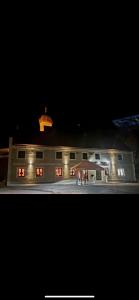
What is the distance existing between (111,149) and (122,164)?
1.97 m

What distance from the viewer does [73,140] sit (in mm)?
20172

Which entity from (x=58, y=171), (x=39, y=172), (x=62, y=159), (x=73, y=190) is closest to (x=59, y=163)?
(x=62, y=159)

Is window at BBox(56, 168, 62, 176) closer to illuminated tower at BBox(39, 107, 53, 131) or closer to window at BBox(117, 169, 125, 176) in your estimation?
window at BBox(117, 169, 125, 176)

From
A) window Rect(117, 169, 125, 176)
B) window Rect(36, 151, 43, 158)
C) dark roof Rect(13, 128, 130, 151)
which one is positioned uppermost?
dark roof Rect(13, 128, 130, 151)

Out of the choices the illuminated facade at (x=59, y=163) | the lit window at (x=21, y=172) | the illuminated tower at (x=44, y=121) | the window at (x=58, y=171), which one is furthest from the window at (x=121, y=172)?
the illuminated tower at (x=44, y=121)

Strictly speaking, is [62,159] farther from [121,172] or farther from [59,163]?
[121,172]

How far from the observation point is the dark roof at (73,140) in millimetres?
18938

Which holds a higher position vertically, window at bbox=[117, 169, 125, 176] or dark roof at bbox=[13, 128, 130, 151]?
dark roof at bbox=[13, 128, 130, 151]

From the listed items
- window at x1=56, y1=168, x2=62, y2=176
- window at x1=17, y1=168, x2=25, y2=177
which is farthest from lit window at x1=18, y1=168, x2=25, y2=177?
window at x1=56, y1=168, x2=62, y2=176

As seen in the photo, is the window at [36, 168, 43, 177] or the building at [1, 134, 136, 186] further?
the window at [36, 168, 43, 177]

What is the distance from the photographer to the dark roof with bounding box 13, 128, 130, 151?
746 inches

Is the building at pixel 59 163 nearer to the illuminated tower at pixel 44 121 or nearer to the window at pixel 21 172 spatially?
the window at pixel 21 172
